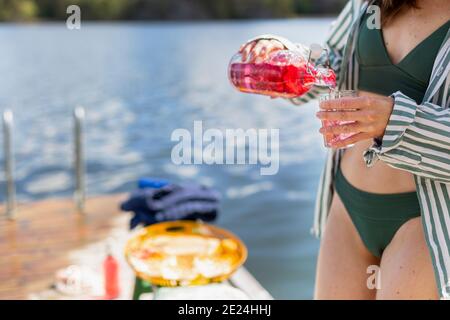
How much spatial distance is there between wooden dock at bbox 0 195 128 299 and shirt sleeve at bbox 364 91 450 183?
222cm

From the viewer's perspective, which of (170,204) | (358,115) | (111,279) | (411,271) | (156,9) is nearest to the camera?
(358,115)

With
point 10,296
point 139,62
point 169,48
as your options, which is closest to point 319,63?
point 10,296

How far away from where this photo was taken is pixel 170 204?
281 cm

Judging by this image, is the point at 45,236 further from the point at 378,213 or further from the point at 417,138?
the point at 417,138

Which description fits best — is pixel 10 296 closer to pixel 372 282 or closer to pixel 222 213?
pixel 372 282

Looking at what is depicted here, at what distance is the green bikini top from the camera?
1123 millimetres

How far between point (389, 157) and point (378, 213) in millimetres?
218

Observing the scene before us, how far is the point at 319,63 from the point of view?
1.34 meters

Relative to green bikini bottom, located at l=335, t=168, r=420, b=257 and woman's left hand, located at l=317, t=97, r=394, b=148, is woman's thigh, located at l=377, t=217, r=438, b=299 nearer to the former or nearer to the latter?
Answer: green bikini bottom, located at l=335, t=168, r=420, b=257

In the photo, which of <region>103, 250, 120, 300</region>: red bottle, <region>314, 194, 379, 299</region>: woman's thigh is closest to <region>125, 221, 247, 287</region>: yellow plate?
<region>103, 250, 120, 300</region>: red bottle

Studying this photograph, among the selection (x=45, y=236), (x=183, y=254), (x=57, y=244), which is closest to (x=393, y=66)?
(x=183, y=254)

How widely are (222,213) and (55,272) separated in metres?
3.35

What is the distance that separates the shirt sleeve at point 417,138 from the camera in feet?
3.30

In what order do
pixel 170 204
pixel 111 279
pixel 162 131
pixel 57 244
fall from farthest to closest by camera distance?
pixel 162 131, pixel 57 244, pixel 170 204, pixel 111 279
